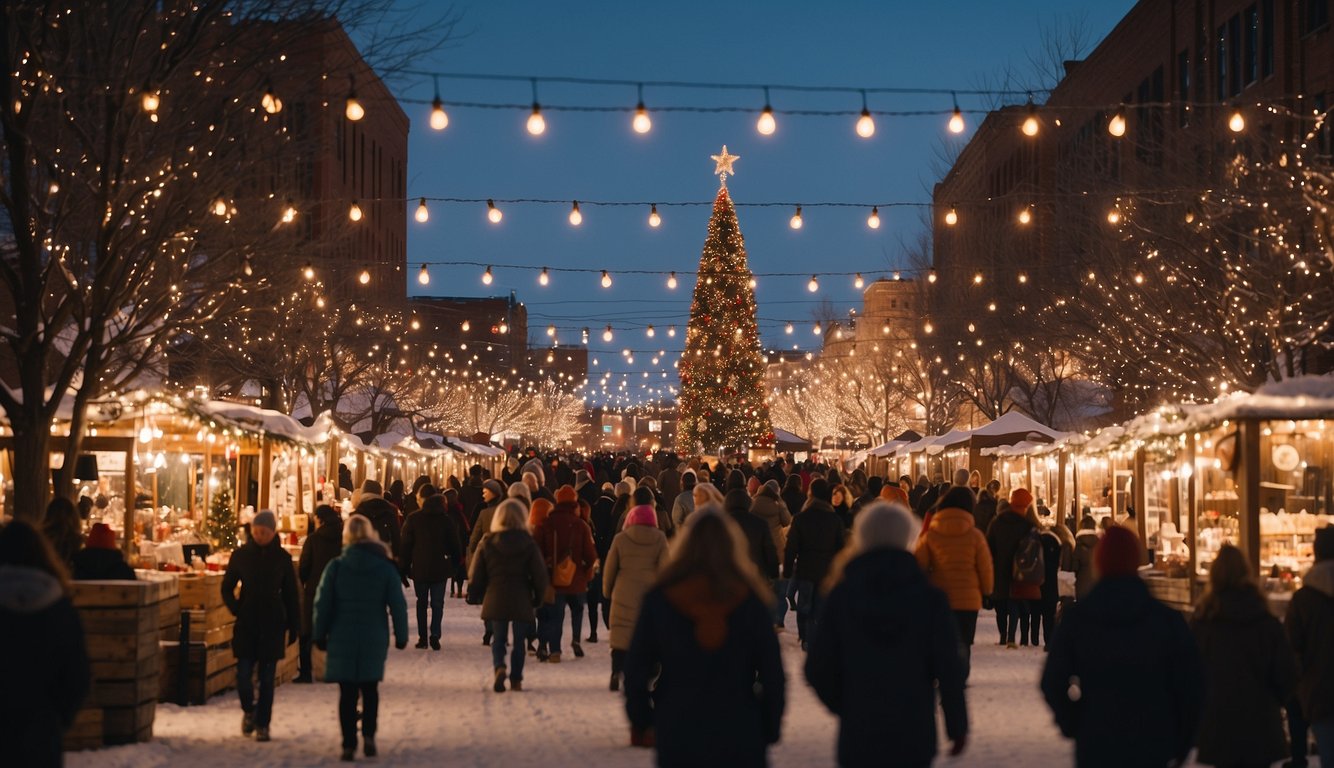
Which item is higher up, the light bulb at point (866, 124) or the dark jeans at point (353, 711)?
the light bulb at point (866, 124)

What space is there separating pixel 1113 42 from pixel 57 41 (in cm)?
3784

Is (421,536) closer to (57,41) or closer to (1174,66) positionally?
(57,41)

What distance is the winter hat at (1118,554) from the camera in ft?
23.0

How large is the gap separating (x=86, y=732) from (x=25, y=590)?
16.7 ft

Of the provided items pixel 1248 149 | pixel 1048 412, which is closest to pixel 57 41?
pixel 1248 149

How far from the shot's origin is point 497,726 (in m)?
12.4

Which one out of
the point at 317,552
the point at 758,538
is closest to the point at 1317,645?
the point at 758,538

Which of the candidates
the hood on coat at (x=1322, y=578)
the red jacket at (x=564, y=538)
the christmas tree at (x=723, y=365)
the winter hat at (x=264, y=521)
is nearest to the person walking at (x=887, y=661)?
the hood on coat at (x=1322, y=578)

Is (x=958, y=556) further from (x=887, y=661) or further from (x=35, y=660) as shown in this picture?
(x=35, y=660)

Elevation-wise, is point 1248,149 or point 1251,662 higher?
point 1248,149

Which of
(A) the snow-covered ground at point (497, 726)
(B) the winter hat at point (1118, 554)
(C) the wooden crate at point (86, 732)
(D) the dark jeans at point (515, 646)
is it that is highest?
(B) the winter hat at point (1118, 554)

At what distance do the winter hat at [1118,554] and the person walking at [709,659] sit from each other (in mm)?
1575

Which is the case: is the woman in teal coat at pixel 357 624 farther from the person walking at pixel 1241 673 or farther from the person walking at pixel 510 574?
the person walking at pixel 1241 673

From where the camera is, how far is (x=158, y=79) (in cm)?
1529
